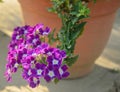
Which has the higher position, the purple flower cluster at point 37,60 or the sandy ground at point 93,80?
the purple flower cluster at point 37,60

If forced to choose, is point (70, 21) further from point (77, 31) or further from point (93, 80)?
point (93, 80)

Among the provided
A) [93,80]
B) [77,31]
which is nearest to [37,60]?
[77,31]

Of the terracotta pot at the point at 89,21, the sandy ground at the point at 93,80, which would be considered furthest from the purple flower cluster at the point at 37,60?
the sandy ground at the point at 93,80

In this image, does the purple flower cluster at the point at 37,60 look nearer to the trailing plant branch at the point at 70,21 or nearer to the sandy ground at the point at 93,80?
the trailing plant branch at the point at 70,21

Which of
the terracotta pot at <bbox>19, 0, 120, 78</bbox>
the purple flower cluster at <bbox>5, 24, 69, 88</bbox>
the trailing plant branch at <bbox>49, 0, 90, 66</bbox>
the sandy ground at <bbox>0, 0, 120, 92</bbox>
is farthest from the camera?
the sandy ground at <bbox>0, 0, 120, 92</bbox>

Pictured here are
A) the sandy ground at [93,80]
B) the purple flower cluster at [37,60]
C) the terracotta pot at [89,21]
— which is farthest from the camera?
the sandy ground at [93,80]

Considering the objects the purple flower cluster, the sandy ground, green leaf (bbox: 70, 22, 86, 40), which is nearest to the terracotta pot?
the sandy ground

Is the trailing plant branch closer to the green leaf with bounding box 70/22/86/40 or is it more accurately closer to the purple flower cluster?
the green leaf with bounding box 70/22/86/40

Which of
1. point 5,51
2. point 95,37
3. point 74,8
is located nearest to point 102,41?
point 95,37
